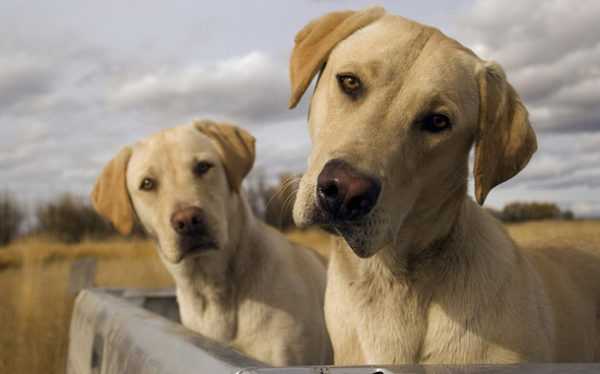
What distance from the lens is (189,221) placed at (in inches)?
151

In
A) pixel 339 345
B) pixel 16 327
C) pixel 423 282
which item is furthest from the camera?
pixel 16 327

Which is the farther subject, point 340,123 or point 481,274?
point 481,274

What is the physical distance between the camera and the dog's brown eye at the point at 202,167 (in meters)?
4.12

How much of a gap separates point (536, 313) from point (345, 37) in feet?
4.14

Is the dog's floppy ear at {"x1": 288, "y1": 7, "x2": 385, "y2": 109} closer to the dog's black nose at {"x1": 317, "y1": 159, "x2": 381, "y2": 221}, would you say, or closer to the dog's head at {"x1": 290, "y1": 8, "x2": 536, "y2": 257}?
the dog's head at {"x1": 290, "y1": 8, "x2": 536, "y2": 257}

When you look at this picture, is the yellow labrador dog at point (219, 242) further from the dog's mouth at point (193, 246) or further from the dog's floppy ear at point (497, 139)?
the dog's floppy ear at point (497, 139)

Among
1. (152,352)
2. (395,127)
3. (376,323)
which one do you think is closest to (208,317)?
(152,352)

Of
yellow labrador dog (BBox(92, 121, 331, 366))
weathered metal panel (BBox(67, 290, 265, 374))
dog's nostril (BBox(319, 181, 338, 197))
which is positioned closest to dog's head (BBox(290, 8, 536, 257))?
dog's nostril (BBox(319, 181, 338, 197))

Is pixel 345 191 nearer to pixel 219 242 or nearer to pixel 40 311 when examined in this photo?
pixel 219 242

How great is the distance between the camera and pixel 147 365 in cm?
238

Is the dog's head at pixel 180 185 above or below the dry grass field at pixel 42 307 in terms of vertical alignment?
above

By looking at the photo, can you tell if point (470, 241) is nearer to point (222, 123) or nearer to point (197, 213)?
point (197, 213)

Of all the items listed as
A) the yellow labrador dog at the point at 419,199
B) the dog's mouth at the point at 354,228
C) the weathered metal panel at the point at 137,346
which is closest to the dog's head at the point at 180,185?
the weathered metal panel at the point at 137,346

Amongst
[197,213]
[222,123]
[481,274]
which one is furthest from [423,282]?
[222,123]
